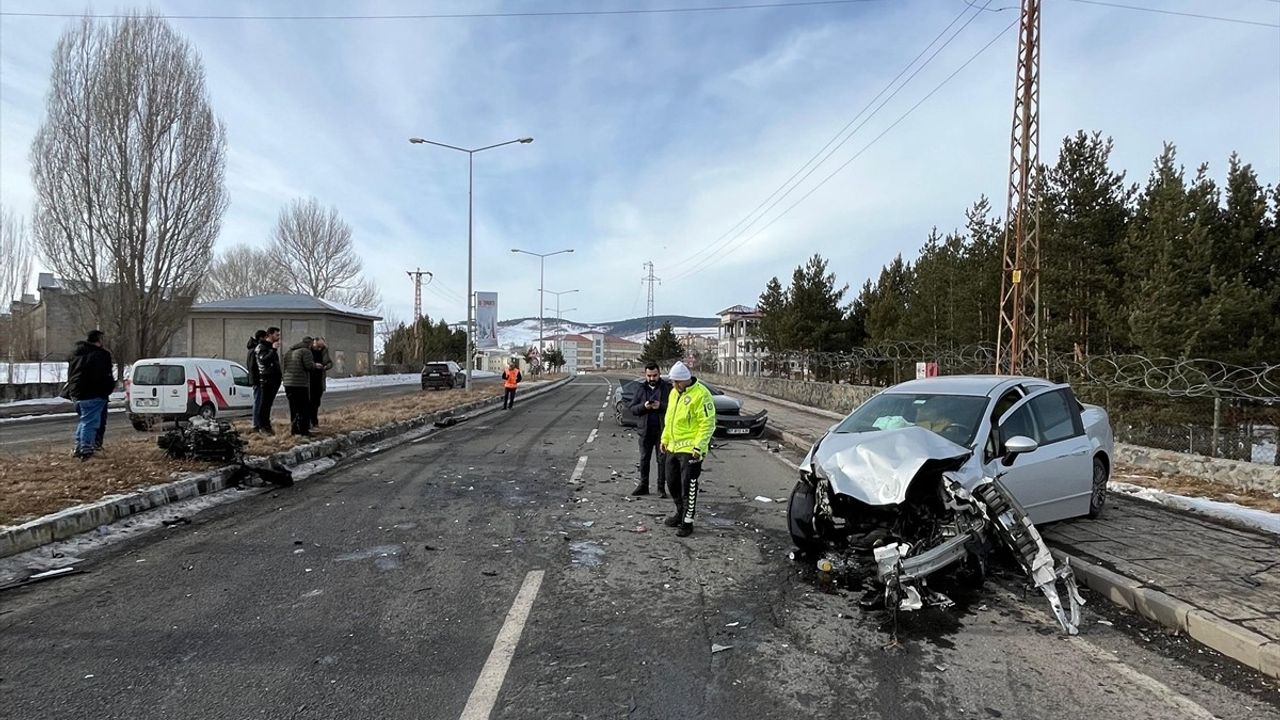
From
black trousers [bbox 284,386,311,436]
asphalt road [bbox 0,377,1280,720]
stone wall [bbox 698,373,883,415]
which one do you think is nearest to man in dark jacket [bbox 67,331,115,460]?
black trousers [bbox 284,386,311,436]

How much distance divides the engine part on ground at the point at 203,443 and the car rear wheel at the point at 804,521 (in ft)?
24.9

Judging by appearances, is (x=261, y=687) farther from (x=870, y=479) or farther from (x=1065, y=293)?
(x=1065, y=293)

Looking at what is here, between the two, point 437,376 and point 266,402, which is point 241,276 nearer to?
point 437,376

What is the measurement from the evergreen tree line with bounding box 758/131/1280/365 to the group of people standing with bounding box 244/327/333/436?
654 inches

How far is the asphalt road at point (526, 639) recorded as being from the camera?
126 inches

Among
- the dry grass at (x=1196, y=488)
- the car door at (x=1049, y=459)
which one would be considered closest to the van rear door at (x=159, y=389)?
the car door at (x=1049, y=459)

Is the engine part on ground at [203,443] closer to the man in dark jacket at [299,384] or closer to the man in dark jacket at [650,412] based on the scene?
the man in dark jacket at [299,384]

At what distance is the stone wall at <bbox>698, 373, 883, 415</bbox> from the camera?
2150 cm

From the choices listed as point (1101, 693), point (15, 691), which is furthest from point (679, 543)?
point (15, 691)

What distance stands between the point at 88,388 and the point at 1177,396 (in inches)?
708

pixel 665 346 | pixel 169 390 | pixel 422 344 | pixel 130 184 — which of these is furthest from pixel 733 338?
pixel 169 390

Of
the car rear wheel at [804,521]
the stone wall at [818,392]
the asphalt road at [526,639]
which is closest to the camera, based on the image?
the asphalt road at [526,639]

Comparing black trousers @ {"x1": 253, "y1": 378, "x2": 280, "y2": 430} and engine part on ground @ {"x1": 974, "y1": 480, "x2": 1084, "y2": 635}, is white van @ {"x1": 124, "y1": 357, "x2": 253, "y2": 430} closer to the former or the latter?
black trousers @ {"x1": 253, "y1": 378, "x2": 280, "y2": 430}

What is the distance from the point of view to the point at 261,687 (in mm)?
3287
